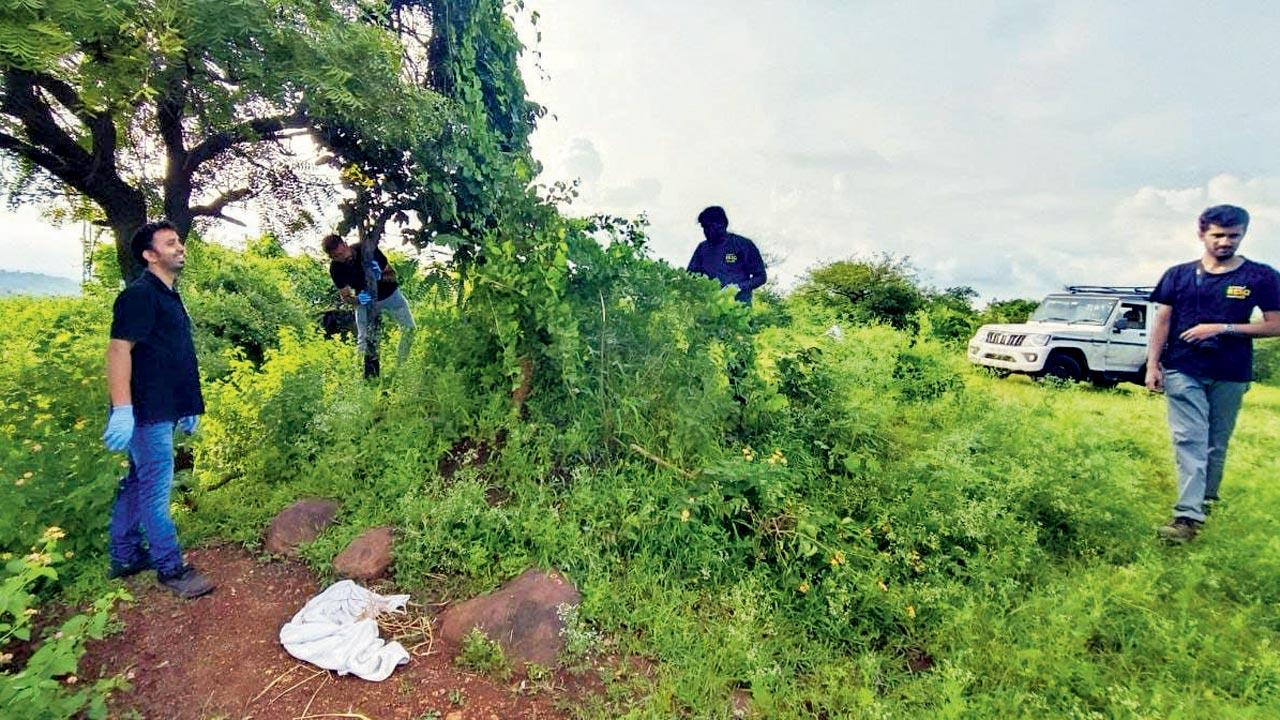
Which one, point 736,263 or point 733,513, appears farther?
point 736,263

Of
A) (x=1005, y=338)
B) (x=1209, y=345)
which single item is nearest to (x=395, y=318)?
(x=1209, y=345)

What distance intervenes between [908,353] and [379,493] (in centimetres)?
537

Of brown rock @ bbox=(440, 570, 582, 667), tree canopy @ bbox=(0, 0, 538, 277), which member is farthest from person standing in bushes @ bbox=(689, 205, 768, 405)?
brown rock @ bbox=(440, 570, 582, 667)

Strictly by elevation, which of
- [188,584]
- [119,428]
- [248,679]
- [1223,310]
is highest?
[1223,310]

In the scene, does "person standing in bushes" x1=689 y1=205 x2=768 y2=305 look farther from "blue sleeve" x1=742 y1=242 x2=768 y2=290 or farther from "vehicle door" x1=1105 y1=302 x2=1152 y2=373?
"vehicle door" x1=1105 y1=302 x2=1152 y2=373

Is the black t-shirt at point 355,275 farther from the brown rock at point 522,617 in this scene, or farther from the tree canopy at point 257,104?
the brown rock at point 522,617

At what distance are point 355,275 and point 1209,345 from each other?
23.2 feet

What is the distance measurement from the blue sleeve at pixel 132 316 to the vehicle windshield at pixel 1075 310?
12035 millimetres

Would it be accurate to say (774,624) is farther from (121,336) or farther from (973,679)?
(121,336)

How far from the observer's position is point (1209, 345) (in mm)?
3664

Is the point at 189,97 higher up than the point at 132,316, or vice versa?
the point at 189,97

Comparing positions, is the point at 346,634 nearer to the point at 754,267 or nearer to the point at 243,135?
the point at 243,135

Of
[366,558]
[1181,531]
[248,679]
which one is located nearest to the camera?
[248,679]

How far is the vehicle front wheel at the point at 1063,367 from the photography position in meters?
9.51
